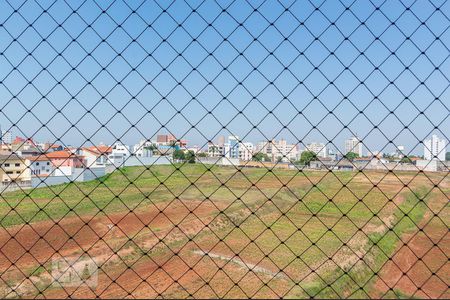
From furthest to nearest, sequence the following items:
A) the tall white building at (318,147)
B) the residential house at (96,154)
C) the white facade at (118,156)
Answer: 1. the white facade at (118,156)
2. the residential house at (96,154)
3. the tall white building at (318,147)

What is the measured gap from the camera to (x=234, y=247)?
5.70m

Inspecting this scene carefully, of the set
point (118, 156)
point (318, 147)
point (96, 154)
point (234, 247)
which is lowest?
point (234, 247)

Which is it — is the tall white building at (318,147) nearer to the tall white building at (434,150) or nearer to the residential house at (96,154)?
the tall white building at (434,150)

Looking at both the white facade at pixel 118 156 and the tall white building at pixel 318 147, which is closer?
the tall white building at pixel 318 147

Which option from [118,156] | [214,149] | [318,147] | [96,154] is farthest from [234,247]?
[118,156]

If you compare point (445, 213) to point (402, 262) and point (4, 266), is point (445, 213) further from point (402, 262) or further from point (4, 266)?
point (4, 266)

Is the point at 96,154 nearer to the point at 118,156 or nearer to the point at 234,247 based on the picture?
the point at 234,247

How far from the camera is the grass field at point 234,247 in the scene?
195 cm

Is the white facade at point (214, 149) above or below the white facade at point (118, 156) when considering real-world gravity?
above

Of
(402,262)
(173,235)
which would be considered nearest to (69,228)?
(173,235)

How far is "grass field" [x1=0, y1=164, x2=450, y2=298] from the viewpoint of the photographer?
195 centimetres

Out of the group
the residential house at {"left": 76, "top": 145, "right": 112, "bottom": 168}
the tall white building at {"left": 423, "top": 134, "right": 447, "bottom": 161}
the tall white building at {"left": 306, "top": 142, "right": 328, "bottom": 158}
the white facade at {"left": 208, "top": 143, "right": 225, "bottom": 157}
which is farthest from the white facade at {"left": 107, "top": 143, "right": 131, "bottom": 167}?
the tall white building at {"left": 423, "top": 134, "right": 447, "bottom": 161}

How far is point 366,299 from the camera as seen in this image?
1.25 metres

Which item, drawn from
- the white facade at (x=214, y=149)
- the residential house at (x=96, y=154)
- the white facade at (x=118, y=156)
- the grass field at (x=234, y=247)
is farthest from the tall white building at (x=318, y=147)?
the white facade at (x=118, y=156)
